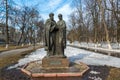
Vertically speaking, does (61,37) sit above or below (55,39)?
above

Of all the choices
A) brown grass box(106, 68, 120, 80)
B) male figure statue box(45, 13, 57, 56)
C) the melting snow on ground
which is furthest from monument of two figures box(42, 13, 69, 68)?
the melting snow on ground

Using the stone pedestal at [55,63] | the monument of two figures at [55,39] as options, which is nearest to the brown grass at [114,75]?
the stone pedestal at [55,63]

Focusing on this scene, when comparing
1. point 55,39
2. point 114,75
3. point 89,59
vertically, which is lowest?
point 114,75

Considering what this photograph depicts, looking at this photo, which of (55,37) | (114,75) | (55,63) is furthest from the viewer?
(55,37)

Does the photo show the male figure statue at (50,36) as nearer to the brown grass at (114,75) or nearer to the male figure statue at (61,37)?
the male figure statue at (61,37)

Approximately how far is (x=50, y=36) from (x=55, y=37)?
0.97 feet

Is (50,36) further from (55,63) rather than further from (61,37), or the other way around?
(55,63)

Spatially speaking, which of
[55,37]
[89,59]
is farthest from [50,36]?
[89,59]

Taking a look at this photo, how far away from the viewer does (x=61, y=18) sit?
13.3 meters

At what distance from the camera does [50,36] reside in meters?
13.0

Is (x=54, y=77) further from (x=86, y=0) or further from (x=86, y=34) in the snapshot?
(x=86, y=34)

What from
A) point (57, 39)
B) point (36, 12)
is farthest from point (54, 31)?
point (36, 12)

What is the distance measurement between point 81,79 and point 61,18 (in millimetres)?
4343

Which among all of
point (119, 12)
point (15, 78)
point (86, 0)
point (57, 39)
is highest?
point (86, 0)
